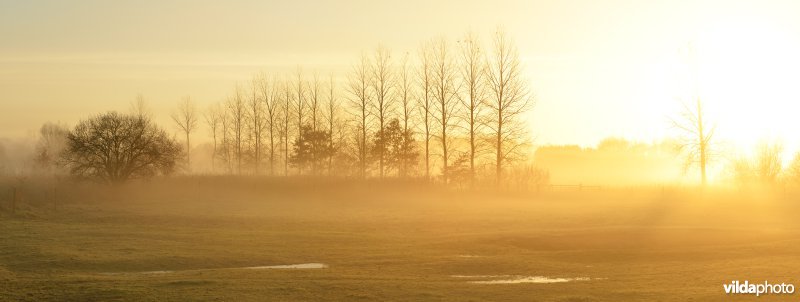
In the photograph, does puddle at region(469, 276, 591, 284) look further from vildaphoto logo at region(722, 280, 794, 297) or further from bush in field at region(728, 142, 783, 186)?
bush in field at region(728, 142, 783, 186)

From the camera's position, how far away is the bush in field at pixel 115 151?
76812mm

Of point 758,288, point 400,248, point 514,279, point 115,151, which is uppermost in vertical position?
point 115,151

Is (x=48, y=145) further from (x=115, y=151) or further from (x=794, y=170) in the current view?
(x=794, y=170)

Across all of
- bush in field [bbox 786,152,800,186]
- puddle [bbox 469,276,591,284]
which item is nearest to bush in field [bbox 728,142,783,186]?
bush in field [bbox 786,152,800,186]

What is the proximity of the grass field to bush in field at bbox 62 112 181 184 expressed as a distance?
8.21 m

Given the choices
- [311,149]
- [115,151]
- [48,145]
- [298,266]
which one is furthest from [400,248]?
[48,145]

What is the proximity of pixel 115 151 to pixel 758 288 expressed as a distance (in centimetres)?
6720

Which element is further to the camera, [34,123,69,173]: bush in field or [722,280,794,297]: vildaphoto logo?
[34,123,69,173]: bush in field

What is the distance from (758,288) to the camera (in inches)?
909

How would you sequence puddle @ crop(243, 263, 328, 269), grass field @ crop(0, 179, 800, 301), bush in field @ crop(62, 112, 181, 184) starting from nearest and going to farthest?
grass field @ crop(0, 179, 800, 301)
puddle @ crop(243, 263, 328, 269)
bush in field @ crop(62, 112, 181, 184)

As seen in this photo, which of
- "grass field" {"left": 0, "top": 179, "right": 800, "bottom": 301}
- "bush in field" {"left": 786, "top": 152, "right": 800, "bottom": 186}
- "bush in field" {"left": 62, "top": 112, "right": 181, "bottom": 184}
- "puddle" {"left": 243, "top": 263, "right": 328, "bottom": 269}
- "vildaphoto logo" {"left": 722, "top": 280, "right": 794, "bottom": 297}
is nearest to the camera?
"vildaphoto logo" {"left": 722, "top": 280, "right": 794, "bottom": 297}

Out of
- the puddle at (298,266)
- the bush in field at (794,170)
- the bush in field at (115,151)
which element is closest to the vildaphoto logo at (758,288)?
the puddle at (298,266)

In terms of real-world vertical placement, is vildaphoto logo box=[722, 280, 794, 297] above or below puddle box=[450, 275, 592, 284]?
above

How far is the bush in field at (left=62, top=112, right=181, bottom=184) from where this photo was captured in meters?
76.8
